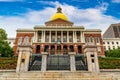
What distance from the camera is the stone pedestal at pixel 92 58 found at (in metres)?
16.2

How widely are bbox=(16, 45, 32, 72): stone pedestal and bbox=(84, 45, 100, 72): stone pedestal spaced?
670cm

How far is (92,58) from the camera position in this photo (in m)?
16.9

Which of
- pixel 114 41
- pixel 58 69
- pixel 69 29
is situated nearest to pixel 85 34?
pixel 69 29

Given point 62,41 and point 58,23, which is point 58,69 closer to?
point 62,41

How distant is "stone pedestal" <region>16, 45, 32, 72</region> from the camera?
53.2 ft

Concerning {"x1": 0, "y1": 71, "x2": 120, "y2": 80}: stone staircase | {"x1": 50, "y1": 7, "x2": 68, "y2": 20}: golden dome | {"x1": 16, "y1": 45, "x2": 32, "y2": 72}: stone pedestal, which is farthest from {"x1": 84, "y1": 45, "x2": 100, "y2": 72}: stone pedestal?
{"x1": 50, "y1": 7, "x2": 68, "y2": 20}: golden dome

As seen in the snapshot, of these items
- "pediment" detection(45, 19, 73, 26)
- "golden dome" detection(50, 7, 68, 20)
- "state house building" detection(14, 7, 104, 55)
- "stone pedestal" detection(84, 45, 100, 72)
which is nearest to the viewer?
"stone pedestal" detection(84, 45, 100, 72)

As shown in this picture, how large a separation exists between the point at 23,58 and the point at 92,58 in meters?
7.75

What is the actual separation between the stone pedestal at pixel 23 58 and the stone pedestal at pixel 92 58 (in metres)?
6.70

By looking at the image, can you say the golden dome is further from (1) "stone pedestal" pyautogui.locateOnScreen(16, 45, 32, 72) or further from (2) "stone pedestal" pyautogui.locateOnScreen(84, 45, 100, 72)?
(2) "stone pedestal" pyautogui.locateOnScreen(84, 45, 100, 72)

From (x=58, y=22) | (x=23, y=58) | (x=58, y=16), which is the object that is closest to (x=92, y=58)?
(x=23, y=58)

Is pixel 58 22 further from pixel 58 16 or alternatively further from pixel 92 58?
pixel 92 58

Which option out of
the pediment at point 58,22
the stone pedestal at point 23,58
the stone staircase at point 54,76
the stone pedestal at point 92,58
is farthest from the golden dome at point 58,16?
the stone staircase at point 54,76

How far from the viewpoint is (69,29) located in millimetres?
49906
